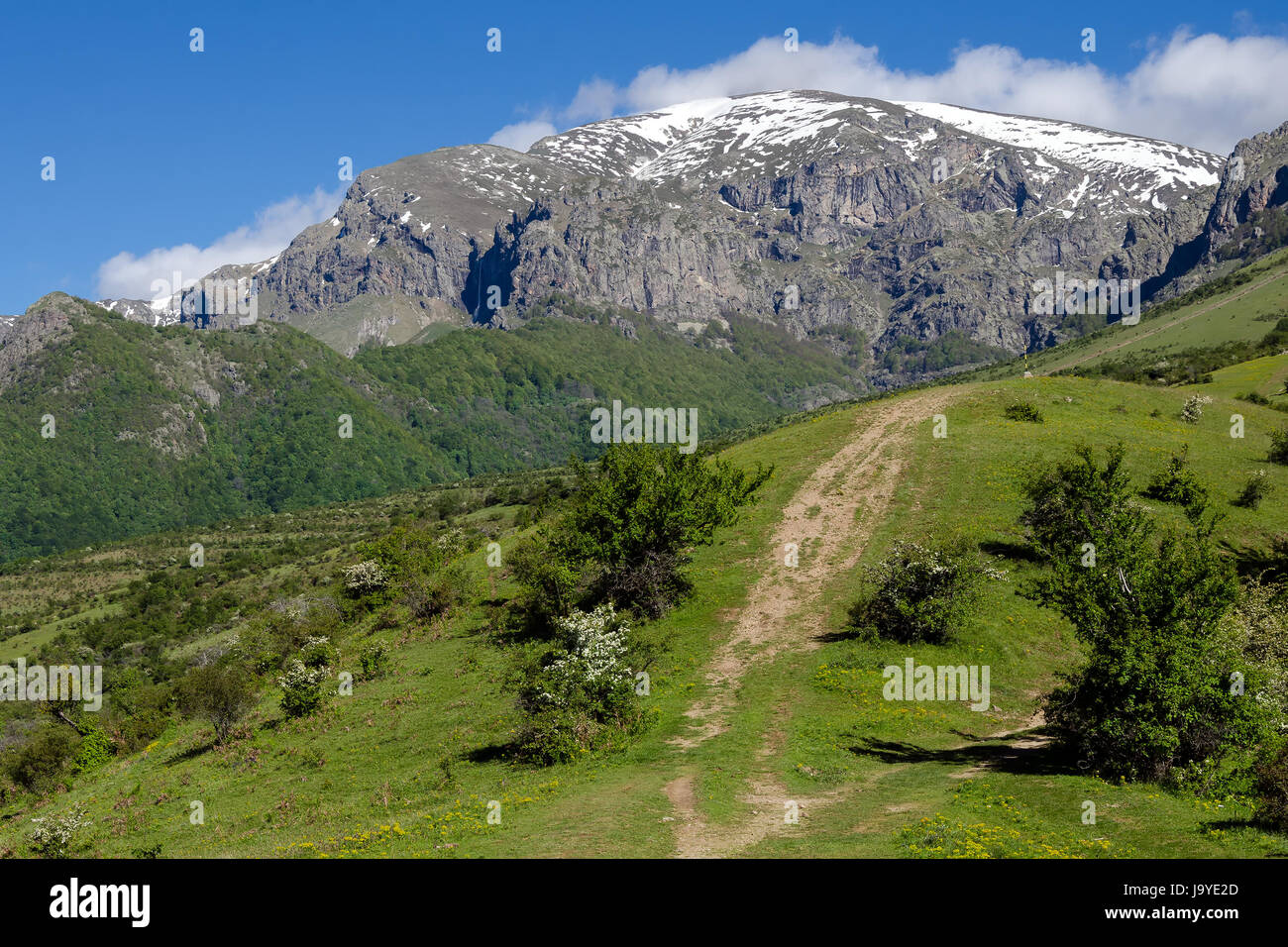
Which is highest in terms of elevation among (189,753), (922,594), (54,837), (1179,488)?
(1179,488)

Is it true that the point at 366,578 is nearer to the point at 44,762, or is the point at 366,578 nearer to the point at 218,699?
the point at 44,762

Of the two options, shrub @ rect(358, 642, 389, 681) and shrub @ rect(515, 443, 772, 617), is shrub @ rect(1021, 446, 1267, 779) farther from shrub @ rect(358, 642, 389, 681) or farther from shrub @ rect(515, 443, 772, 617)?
shrub @ rect(358, 642, 389, 681)

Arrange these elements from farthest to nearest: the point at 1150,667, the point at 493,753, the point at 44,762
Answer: the point at 44,762, the point at 493,753, the point at 1150,667

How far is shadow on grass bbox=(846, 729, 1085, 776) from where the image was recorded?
87.7 ft

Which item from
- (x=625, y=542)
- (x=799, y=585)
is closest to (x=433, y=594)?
(x=625, y=542)

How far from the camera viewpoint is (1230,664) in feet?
81.0

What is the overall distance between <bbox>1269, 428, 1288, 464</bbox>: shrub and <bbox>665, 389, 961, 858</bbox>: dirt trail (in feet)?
72.5

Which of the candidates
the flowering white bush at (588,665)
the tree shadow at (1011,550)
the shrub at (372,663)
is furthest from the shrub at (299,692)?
the tree shadow at (1011,550)

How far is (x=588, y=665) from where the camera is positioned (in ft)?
106

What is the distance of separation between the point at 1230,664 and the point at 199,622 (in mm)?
135432

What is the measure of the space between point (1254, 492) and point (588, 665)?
43215 millimetres

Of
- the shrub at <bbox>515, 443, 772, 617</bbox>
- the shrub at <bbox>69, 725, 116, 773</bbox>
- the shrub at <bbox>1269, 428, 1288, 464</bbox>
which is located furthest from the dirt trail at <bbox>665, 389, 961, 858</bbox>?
the shrub at <bbox>69, 725, 116, 773</bbox>
